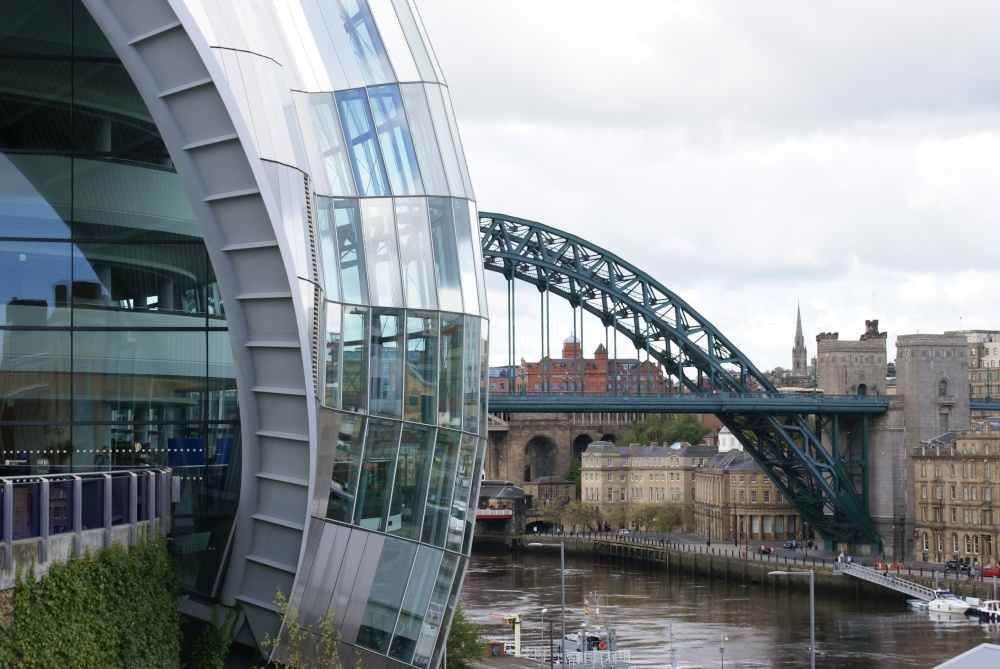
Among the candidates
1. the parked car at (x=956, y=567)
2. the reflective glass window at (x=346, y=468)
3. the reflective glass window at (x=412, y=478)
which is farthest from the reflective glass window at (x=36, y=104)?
the parked car at (x=956, y=567)

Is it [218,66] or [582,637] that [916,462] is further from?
[218,66]

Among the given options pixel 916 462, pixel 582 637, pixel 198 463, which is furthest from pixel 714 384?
pixel 198 463

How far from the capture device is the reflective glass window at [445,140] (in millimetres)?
23594

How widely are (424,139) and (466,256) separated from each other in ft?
6.09

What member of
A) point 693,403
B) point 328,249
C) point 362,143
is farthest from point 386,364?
point 693,403

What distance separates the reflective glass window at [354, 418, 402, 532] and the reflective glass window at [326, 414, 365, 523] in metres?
0.12

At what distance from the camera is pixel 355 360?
875 inches

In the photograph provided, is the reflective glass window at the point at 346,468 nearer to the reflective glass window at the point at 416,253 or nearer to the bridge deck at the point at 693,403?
the reflective glass window at the point at 416,253

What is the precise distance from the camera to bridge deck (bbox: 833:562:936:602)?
243 ft

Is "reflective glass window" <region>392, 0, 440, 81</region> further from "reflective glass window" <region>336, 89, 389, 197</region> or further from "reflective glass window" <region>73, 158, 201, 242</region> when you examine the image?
"reflective glass window" <region>73, 158, 201, 242</region>

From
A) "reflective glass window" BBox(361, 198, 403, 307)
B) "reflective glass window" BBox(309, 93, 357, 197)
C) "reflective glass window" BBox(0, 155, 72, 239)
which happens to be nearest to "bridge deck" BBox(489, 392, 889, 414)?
"reflective glass window" BBox(0, 155, 72, 239)

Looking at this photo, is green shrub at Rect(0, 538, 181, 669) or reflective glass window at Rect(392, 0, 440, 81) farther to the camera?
reflective glass window at Rect(392, 0, 440, 81)

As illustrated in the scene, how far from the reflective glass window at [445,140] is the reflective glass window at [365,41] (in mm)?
771

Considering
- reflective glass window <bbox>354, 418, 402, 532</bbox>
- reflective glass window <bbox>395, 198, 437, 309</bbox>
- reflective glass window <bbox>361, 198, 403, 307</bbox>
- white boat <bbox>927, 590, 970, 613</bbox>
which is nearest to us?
reflective glass window <bbox>354, 418, 402, 532</bbox>
